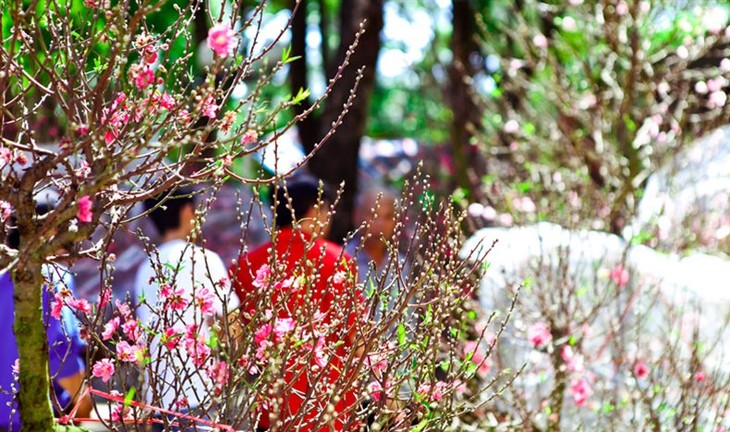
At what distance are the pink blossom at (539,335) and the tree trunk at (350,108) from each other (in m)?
4.41

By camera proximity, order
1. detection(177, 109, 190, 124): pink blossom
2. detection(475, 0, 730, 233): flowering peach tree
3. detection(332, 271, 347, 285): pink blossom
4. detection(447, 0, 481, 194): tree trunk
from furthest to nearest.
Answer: detection(447, 0, 481, 194): tree trunk, detection(475, 0, 730, 233): flowering peach tree, detection(332, 271, 347, 285): pink blossom, detection(177, 109, 190, 124): pink blossom

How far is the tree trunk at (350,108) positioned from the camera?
9.27 metres

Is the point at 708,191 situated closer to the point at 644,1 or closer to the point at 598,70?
the point at 598,70

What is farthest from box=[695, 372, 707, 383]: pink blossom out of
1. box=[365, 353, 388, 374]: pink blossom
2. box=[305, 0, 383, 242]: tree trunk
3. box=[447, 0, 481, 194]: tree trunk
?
box=[447, 0, 481, 194]: tree trunk

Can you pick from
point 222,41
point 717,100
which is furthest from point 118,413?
point 717,100

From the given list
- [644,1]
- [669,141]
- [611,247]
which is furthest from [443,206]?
[669,141]

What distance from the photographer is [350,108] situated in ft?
30.2

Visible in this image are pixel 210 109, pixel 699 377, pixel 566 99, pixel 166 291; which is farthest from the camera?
pixel 566 99

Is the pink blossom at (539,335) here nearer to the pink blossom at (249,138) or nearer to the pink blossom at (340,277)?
the pink blossom at (340,277)

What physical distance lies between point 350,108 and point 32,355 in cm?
693

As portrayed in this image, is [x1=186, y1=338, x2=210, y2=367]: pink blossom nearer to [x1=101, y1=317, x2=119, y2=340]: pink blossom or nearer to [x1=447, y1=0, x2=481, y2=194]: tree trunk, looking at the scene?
[x1=101, y1=317, x2=119, y2=340]: pink blossom

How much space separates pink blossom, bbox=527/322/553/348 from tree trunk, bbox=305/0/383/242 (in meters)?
4.41

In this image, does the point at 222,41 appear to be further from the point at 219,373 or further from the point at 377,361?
the point at 377,361

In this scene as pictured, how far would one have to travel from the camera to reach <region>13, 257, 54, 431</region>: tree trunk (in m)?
2.38
